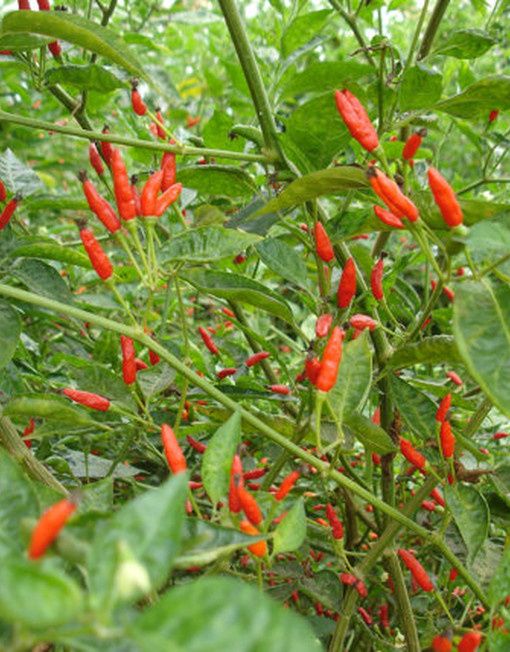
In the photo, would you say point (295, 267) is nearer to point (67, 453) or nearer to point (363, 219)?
point (363, 219)

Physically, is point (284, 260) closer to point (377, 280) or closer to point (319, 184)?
point (377, 280)

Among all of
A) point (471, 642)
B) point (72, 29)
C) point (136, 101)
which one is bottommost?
point (471, 642)

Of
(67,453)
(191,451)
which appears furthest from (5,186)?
(191,451)

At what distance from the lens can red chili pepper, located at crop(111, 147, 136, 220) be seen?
44.2 inches

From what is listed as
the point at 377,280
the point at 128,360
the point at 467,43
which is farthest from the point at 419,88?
the point at 128,360

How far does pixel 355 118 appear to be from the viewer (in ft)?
3.50

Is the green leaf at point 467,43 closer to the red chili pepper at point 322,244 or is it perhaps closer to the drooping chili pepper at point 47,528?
the red chili pepper at point 322,244

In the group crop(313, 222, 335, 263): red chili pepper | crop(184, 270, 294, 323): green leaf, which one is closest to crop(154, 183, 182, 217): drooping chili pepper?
crop(184, 270, 294, 323): green leaf

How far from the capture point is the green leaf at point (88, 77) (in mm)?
1336

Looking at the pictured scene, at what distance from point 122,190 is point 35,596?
2.36 ft

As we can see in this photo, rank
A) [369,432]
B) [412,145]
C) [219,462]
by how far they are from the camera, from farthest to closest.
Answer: [369,432]
[412,145]
[219,462]

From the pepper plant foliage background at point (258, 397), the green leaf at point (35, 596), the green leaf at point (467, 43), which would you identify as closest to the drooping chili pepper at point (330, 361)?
the pepper plant foliage background at point (258, 397)

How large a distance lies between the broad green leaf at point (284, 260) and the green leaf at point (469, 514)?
458 mm

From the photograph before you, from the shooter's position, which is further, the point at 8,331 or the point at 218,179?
the point at 218,179
